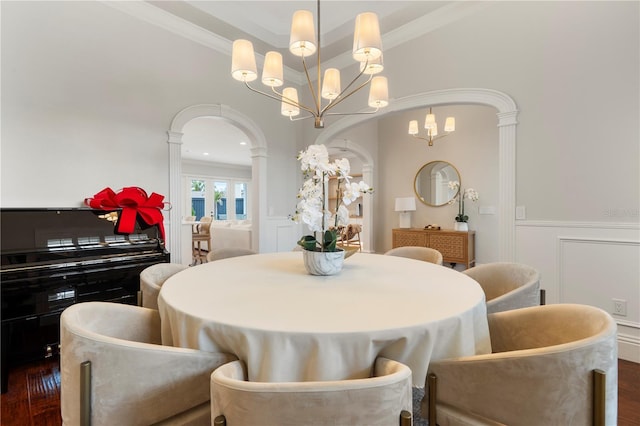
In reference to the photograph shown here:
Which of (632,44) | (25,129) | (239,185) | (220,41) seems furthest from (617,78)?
(239,185)

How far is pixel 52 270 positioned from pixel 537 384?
270 centimetres

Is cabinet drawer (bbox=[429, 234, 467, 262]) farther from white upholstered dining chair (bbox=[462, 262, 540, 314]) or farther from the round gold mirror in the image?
white upholstered dining chair (bbox=[462, 262, 540, 314])

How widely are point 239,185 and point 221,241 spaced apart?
5.76 metres

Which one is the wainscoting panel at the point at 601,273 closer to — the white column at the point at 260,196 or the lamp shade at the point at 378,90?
the lamp shade at the point at 378,90

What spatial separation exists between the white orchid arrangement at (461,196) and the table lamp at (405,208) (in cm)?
66

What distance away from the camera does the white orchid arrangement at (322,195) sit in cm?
149

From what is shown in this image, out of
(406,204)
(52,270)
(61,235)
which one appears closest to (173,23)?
(61,235)

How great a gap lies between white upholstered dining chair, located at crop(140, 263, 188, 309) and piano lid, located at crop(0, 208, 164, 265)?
789mm

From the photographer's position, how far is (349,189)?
59.2 inches

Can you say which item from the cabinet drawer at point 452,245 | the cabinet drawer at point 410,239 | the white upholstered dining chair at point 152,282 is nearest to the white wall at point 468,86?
the white upholstered dining chair at point 152,282

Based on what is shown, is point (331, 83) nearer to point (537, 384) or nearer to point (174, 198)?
point (174, 198)

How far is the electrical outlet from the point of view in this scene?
232 centimetres

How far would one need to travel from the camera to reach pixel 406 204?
5.57 metres

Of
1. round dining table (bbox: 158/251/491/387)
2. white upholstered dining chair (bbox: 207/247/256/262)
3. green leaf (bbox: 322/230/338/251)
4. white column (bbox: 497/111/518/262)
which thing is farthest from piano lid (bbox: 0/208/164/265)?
white column (bbox: 497/111/518/262)
